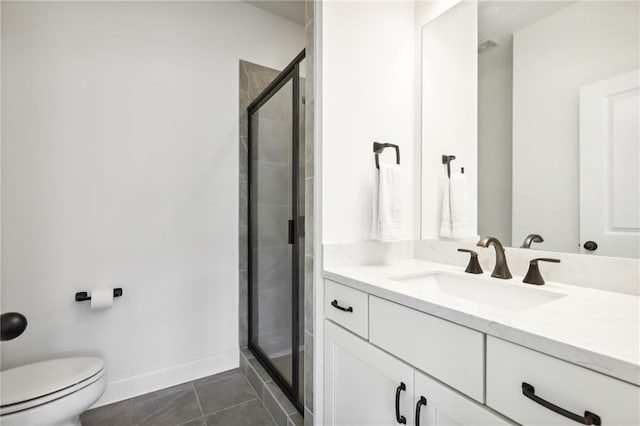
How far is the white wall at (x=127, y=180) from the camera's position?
5.10ft

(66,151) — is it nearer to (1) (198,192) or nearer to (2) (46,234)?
(2) (46,234)

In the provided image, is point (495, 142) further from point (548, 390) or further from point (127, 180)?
point (127, 180)

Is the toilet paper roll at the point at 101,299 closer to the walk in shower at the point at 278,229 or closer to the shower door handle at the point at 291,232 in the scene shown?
the walk in shower at the point at 278,229

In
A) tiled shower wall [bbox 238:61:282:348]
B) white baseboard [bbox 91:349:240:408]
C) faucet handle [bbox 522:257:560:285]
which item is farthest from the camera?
tiled shower wall [bbox 238:61:282:348]

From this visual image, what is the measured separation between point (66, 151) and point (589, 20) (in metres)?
2.42

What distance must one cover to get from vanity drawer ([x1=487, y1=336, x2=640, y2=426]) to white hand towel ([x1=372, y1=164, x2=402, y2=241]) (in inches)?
27.0

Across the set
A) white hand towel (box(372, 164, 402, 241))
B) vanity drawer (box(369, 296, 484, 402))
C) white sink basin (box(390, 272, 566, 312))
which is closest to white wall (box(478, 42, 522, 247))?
white sink basin (box(390, 272, 566, 312))

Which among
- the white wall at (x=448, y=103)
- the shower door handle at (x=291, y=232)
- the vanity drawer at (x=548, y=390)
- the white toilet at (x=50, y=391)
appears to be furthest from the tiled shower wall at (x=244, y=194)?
the vanity drawer at (x=548, y=390)

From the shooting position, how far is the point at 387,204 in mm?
1322

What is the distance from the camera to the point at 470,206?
1378mm

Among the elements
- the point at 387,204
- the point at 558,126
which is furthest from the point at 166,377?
the point at 558,126

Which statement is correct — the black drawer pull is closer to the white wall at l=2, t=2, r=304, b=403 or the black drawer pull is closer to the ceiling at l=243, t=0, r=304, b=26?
the white wall at l=2, t=2, r=304, b=403

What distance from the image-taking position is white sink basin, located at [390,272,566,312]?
3.20 ft

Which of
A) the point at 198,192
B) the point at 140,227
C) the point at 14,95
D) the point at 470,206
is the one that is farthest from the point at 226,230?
the point at 470,206
